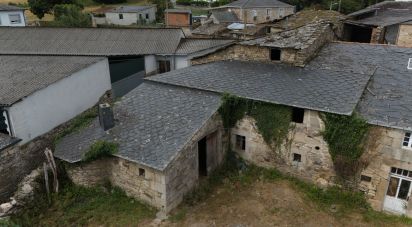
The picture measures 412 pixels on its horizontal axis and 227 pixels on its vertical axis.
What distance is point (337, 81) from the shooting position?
15266 millimetres

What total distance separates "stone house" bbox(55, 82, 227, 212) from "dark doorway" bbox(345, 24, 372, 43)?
20612 millimetres

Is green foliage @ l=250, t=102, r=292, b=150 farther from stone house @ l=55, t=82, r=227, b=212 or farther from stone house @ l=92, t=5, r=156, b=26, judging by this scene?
stone house @ l=92, t=5, r=156, b=26

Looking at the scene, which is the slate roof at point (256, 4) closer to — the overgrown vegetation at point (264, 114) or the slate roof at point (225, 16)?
the slate roof at point (225, 16)

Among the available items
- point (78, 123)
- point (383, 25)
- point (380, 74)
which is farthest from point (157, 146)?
point (383, 25)

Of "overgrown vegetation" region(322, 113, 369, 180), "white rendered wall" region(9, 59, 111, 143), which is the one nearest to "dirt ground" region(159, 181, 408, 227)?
"overgrown vegetation" region(322, 113, 369, 180)

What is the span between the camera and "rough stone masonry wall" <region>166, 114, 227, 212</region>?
42.8ft

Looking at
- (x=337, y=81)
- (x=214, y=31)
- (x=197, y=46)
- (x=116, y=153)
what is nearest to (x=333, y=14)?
(x=214, y=31)

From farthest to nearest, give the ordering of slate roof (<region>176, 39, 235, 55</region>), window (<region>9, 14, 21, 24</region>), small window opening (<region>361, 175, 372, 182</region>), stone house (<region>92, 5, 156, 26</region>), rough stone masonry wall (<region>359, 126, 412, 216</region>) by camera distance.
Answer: stone house (<region>92, 5, 156, 26</region>)
window (<region>9, 14, 21, 24</region>)
slate roof (<region>176, 39, 235, 55</region>)
small window opening (<region>361, 175, 372, 182</region>)
rough stone masonry wall (<region>359, 126, 412, 216</region>)

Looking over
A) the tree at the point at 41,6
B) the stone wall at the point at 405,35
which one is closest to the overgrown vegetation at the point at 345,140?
the stone wall at the point at 405,35

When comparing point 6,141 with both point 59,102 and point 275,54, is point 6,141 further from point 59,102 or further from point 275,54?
point 275,54

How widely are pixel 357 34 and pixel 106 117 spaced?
1024 inches

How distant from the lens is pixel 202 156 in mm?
15742

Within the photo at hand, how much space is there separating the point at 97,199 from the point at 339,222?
9.78 m

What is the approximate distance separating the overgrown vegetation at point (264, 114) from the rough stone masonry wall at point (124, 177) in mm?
4320
